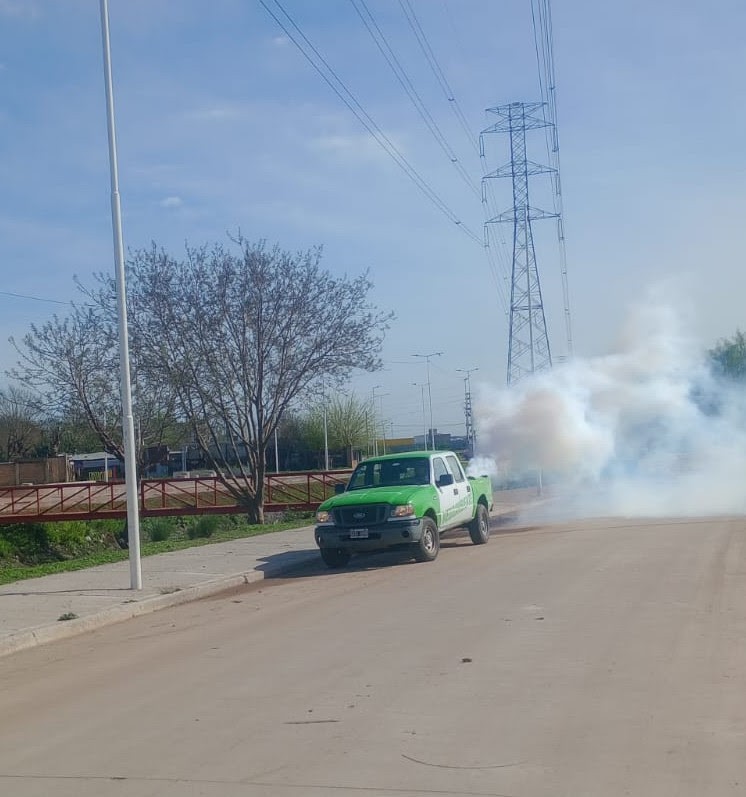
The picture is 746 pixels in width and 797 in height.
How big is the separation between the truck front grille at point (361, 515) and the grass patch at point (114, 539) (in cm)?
475

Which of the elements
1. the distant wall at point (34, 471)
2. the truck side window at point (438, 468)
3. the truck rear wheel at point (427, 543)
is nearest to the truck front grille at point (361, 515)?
the truck rear wheel at point (427, 543)

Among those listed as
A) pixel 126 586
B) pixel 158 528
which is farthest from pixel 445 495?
pixel 158 528

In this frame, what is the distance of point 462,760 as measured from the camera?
573 cm

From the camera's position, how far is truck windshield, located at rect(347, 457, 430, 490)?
58.5ft

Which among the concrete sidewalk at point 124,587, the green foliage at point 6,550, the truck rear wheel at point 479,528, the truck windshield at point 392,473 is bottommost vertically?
the green foliage at point 6,550

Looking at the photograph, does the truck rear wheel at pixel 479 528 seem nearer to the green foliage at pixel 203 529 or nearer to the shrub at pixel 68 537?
the green foliage at pixel 203 529

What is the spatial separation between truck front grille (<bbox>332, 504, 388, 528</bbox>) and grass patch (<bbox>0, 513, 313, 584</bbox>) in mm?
4752

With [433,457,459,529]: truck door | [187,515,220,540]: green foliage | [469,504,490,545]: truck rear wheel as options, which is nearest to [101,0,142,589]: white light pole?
[433,457,459,529]: truck door

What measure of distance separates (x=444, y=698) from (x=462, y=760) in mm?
1471

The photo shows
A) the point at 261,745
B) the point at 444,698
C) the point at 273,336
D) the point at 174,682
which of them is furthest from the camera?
the point at 273,336

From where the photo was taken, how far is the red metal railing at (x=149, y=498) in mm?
30578

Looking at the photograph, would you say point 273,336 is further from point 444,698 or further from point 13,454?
point 13,454

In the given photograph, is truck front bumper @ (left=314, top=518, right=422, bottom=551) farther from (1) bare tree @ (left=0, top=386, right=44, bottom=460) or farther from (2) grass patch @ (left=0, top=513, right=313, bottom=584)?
(1) bare tree @ (left=0, top=386, right=44, bottom=460)

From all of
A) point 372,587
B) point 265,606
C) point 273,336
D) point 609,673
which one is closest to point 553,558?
point 372,587
